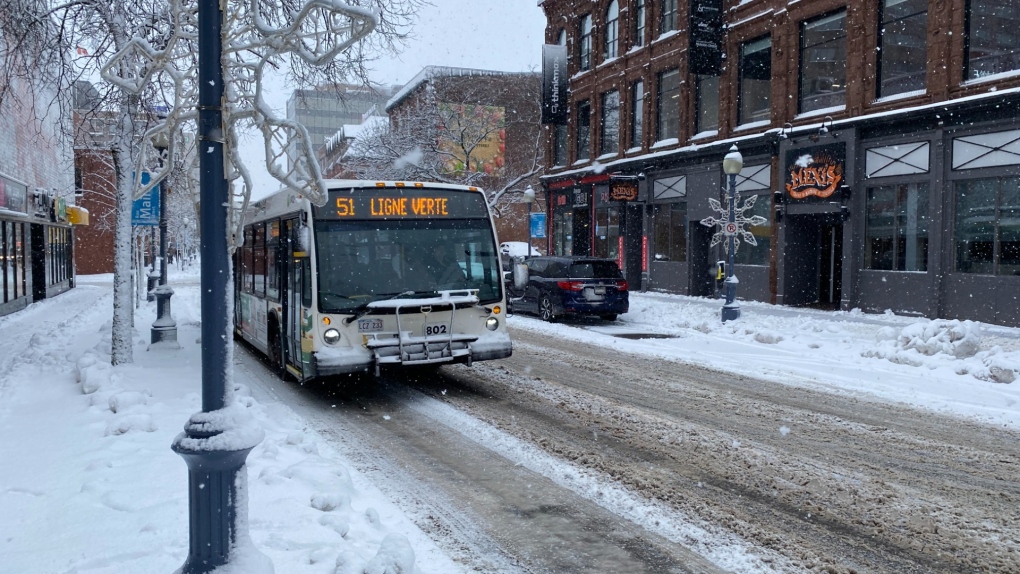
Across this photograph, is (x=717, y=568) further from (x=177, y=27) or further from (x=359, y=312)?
(x=359, y=312)

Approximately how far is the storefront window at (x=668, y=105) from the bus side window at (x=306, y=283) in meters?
21.2

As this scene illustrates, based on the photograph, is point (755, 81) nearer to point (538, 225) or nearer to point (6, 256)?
point (538, 225)

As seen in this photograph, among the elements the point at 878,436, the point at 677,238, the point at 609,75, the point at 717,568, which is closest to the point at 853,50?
the point at 677,238

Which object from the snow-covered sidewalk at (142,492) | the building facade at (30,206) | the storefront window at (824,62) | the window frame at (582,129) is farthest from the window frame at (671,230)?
the snow-covered sidewalk at (142,492)

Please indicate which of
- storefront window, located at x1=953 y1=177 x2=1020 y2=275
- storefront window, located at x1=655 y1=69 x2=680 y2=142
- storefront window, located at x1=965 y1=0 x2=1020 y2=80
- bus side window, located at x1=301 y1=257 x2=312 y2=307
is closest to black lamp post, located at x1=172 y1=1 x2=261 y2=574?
bus side window, located at x1=301 y1=257 x2=312 y2=307

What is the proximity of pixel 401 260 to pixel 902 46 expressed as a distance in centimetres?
1614

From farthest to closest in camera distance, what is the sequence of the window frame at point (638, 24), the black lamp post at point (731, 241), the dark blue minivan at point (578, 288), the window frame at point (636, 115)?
1. the window frame at point (636, 115)
2. the window frame at point (638, 24)
3. the dark blue minivan at point (578, 288)
4. the black lamp post at point (731, 241)

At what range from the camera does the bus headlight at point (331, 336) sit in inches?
360

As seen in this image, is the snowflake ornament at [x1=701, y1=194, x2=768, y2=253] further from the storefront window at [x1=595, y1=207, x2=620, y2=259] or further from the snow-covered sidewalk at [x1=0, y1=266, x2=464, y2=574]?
the snow-covered sidewalk at [x1=0, y1=266, x2=464, y2=574]

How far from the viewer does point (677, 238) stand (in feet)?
92.4

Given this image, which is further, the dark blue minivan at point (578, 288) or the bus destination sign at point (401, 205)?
the dark blue minivan at point (578, 288)

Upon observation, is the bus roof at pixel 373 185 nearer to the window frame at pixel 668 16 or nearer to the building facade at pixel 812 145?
the building facade at pixel 812 145

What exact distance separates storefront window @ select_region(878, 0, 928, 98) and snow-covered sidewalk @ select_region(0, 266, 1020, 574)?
6.89m

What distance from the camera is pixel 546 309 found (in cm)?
1997
